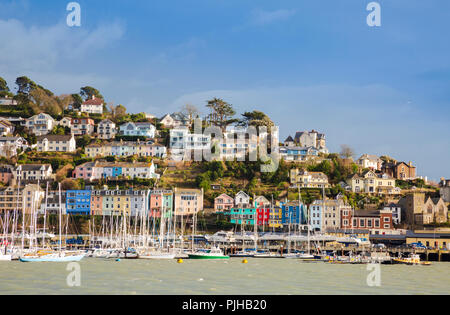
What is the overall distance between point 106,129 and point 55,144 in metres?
10.9

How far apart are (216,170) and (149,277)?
2304 inches

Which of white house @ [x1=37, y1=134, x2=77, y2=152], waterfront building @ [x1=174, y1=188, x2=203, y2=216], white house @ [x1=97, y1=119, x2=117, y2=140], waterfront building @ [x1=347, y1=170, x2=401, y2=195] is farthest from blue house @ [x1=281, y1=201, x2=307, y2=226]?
white house @ [x1=37, y1=134, x2=77, y2=152]

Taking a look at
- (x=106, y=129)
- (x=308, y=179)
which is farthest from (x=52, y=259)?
(x=106, y=129)

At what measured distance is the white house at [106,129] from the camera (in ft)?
388

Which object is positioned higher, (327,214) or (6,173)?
(6,173)

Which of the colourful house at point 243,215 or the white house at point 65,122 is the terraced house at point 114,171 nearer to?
the colourful house at point 243,215

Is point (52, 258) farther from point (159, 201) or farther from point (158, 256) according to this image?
point (159, 201)

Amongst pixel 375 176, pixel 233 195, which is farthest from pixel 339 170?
pixel 233 195

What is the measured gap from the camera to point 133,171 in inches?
4018

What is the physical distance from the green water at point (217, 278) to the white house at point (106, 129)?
63.6 metres

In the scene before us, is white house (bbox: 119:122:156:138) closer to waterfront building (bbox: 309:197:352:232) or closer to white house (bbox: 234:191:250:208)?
white house (bbox: 234:191:250:208)

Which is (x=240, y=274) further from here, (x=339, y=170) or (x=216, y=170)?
(x=339, y=170)

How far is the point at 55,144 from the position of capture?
368 feet
